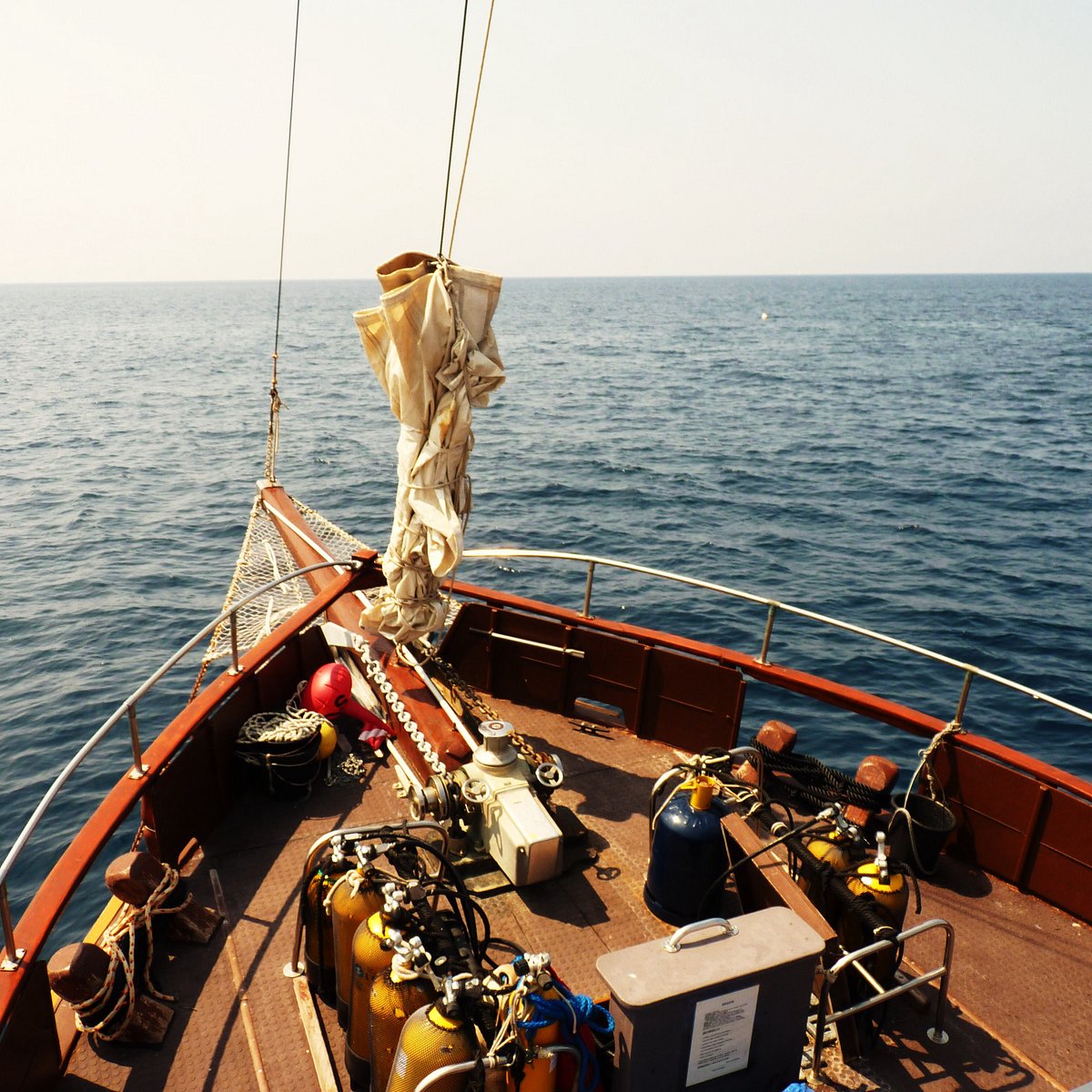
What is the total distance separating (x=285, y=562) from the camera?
15352mm

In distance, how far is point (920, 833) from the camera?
25.1 feet

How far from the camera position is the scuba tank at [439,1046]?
446 centimetres

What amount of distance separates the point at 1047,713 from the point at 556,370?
62571mm

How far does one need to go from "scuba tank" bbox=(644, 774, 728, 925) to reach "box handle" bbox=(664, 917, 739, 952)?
148cm

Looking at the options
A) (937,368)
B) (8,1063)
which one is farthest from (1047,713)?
(937,368)

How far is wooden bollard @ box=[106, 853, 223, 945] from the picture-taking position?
6223mm

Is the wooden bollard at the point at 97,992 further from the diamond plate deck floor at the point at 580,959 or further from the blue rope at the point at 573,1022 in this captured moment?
the blue rope at the point at 573,1022

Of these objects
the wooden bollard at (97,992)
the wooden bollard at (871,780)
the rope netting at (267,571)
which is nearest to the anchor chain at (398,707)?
the wooden bollard at (97,992)

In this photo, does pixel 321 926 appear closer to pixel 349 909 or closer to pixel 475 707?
pixel 349 909

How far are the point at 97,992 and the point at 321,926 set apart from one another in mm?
1372

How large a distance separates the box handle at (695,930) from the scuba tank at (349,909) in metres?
1.79

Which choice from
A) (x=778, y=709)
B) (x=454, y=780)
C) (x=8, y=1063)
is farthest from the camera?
(x=778, y=709)

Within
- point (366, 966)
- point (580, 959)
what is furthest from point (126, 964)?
point (580, 959)

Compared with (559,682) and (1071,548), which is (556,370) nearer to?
(1071,548)
